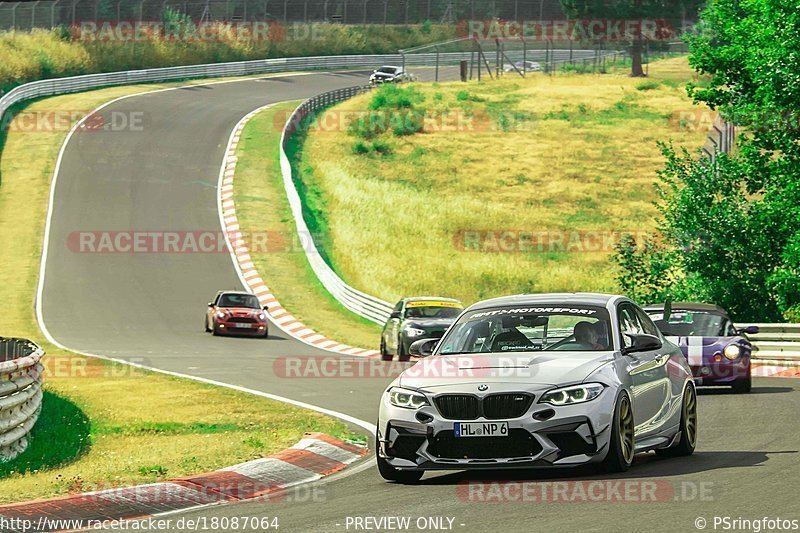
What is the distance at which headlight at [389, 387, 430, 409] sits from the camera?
1041 centimetres

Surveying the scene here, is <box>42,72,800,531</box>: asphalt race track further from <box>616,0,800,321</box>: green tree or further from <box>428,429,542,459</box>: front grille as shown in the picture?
<box>616,0,800,321</box>: green tree

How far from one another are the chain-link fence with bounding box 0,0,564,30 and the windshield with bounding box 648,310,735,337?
66114 millimetres

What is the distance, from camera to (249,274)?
4312cm

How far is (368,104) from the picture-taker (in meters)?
78.0

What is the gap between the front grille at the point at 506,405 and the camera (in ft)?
33.2

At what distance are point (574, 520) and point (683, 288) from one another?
2515 centimetres

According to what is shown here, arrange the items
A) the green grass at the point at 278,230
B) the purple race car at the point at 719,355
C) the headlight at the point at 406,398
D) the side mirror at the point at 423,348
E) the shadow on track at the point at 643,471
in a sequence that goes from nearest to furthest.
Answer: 1. the headlight at the point at 406,398
2. the shadow on track at the point at 643,471
3. the side mirror at the point at 423,348
4. the purple race car at the point at 719,355
5. the green grass at the point at 278,230

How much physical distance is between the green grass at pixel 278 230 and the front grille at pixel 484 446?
2202 cm

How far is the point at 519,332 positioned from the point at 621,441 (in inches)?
59.0

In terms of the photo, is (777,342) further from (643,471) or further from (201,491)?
(201,491)

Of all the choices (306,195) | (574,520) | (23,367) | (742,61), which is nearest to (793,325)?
(742,61)
